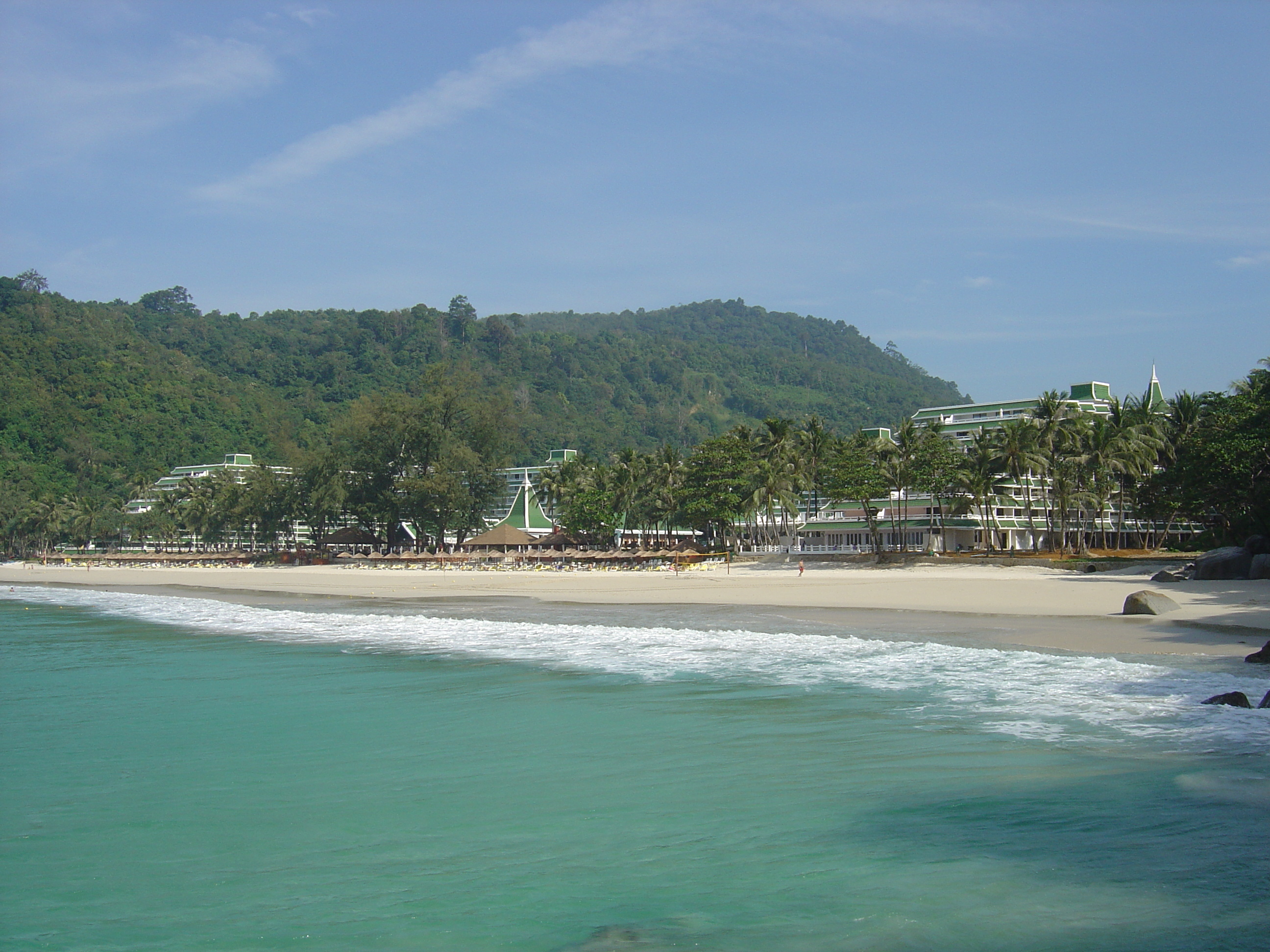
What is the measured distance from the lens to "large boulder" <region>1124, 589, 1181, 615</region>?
20.8 m

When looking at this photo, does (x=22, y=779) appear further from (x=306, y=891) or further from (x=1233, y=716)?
(x=1233, y=716)

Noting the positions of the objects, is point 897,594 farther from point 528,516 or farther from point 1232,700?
point 528,516

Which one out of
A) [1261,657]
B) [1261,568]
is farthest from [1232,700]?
[1261,568]

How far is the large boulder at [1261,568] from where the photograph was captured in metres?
28.4

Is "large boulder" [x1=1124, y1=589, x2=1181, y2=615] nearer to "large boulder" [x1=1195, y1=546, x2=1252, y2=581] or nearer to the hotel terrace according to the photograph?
"large boulder" [x1=1195, y1=546, x2=1252, y2=581]

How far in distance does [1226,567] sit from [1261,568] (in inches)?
42.3

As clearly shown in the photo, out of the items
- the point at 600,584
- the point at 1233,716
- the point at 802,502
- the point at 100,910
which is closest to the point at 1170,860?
the point at 1233,716

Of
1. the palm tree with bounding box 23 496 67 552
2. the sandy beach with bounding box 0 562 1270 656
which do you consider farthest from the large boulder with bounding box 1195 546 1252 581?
the palm tree with bounding box 23 496 67 552

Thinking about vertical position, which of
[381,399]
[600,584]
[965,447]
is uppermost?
[381,399]

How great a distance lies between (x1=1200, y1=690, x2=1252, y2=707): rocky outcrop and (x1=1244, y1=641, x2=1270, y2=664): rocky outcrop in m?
3.48

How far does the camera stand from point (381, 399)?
247 feet

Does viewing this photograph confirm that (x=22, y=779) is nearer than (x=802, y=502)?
Yes

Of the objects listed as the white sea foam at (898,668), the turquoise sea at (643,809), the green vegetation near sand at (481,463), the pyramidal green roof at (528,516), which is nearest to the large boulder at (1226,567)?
the green vegetation near sand at (481,463)

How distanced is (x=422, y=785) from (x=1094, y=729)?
6.99m
